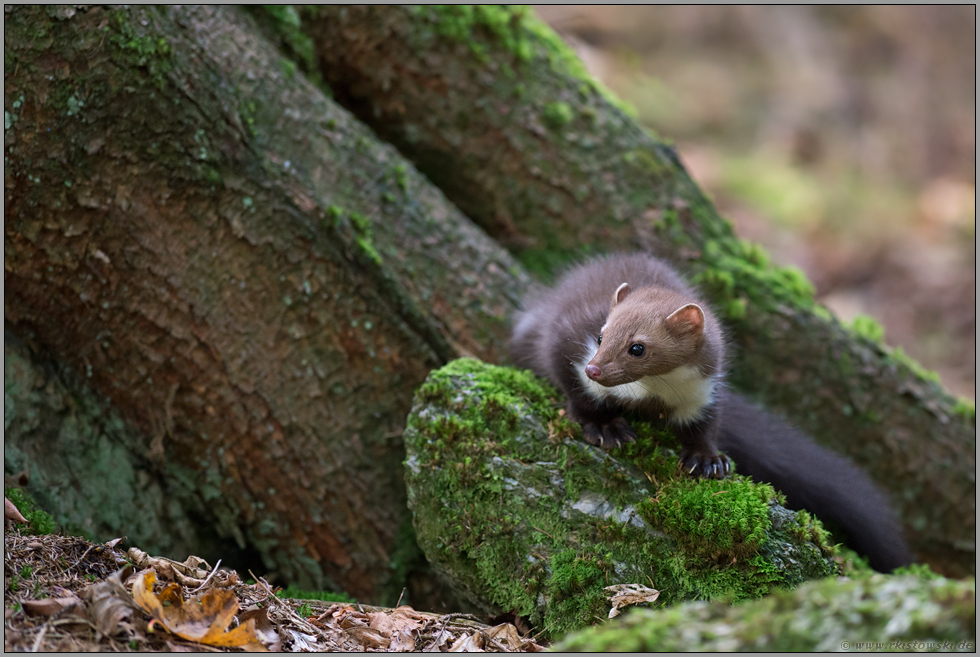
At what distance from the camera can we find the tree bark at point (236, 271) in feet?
12.3

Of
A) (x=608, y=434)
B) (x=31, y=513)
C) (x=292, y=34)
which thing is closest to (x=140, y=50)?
(x=292, y=34)

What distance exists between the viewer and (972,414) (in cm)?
535

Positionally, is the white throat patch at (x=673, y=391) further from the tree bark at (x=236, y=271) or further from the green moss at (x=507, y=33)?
the green moss at (x=507, y=33)

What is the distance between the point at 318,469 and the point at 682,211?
10.2 feet

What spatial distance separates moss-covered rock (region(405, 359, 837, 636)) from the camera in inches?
128

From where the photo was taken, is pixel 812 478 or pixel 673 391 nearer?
pixel 673 391

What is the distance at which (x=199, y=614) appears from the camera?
2777mm

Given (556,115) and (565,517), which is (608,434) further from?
(556,115)

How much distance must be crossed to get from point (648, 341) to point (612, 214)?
5.82 feet

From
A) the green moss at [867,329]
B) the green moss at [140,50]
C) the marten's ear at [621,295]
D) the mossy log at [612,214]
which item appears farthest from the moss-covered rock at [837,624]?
the green moss at [867,329]

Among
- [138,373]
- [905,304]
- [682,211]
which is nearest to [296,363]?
[138,373]

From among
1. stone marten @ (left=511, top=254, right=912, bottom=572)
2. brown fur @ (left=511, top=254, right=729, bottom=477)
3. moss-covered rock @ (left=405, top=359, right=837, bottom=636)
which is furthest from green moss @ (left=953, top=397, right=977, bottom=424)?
moss-covered rock @ (left=405, top=359, right=837, bottom=636)

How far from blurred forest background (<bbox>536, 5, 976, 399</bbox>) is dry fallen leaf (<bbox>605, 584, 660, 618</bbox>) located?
720 cm

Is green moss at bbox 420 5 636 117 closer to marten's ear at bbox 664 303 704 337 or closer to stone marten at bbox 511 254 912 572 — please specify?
stone marten at bbox 511 254 912 572
